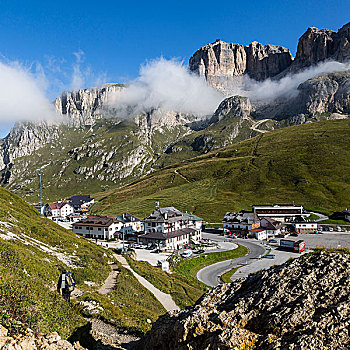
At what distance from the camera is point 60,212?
5960 inches

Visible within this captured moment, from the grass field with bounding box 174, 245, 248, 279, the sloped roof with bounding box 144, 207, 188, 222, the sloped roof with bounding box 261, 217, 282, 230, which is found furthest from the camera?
the sloped roof with bounding box 261, 217, 282, 230

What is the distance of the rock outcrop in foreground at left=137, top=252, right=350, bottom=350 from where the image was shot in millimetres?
6680

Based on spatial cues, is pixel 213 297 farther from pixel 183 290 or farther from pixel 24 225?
pixel 24 225

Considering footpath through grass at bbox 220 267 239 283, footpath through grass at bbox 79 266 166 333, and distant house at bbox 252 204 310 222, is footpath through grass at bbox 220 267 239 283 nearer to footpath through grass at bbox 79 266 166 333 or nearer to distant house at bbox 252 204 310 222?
footpath through grass at bbox 79 266 166 333

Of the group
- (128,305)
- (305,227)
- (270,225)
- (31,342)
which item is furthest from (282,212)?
(31,342)

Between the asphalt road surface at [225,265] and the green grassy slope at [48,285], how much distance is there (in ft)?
71.0

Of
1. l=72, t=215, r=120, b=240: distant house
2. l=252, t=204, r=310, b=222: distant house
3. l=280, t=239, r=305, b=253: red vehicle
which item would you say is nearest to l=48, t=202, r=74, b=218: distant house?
l=72, t=215, r=120, b=240: distant house

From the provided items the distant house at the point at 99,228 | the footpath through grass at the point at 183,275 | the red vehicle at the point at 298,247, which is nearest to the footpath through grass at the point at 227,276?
the footpath through grass at the point at 183,275

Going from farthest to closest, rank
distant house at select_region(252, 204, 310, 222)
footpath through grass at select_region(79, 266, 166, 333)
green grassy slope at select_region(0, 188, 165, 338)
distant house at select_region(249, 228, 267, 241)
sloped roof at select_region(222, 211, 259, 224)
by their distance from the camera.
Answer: distant house at select_region(252, 204, 310, 222) → sloped roof at select_region(222, 211, 259, 224) → distant house at select_region(249, 228, 267, 241) → footpath through grass at select_region(79, 266, 166, 333) → green grassy slope at select_region(0, 188, 165, 338)

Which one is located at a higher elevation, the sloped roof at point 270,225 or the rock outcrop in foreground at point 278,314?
the rock outcrop in foreground at point 278,314

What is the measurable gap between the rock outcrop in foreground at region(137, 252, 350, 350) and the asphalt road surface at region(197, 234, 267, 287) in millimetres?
40621

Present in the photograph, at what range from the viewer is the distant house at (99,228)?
90.1 meters

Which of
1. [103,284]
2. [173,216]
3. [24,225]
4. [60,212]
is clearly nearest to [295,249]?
[173,216]

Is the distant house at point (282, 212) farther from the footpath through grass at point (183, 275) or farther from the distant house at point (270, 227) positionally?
the footpath through grass at point (183, 275)
